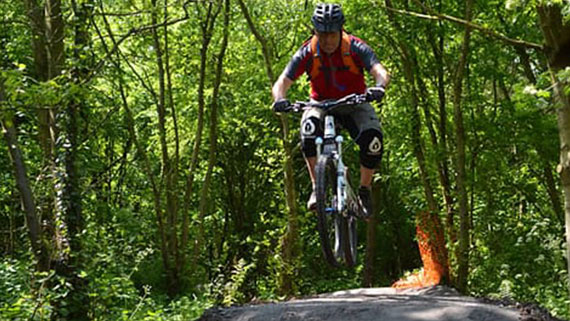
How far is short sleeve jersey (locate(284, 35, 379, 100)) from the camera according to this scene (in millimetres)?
6148

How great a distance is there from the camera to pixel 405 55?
11.0 m

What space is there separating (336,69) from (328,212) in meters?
1.20

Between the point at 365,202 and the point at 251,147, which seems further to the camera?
the point at 251,147

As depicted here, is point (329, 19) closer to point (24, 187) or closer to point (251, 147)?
point (24, 187)

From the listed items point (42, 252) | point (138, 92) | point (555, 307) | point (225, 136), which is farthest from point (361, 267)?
point (42, 252)

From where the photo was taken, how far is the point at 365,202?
670cm

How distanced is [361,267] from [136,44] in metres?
7.76

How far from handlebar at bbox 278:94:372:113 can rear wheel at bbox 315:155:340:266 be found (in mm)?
421

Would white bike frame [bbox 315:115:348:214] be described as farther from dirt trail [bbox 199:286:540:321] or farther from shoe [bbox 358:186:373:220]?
dirt trail [bbox 199:286:540:321]

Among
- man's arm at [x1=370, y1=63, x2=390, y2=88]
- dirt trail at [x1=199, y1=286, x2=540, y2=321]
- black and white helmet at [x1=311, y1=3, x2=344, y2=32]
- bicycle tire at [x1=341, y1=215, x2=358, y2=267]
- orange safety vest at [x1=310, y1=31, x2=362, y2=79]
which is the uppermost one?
black and white helmet at [x1=311, y1=3, x2=344, y2=32]

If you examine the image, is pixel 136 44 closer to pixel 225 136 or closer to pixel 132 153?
pixel 225 136

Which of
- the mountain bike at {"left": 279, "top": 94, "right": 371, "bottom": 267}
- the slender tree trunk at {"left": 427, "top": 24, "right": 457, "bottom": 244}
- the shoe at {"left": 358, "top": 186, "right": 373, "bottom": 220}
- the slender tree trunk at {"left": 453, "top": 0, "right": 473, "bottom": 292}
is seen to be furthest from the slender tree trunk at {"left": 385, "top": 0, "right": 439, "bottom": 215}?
the mountain bike at {"left": 279, "top": 94, "right": 371, "bottom": 267}

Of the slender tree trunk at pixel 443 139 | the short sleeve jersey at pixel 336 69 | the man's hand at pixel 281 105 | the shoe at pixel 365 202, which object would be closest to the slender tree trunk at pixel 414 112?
the slender tree trunk at pixel 443 139

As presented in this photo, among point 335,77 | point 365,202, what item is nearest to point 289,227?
point 365,202
